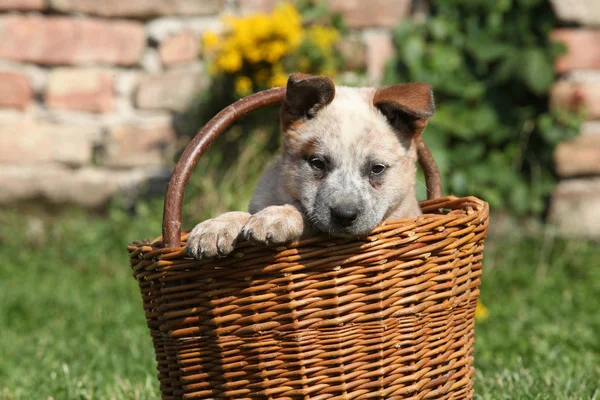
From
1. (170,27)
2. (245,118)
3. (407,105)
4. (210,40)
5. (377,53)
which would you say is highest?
(170,27)

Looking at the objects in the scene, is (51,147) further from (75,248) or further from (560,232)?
(560,232)

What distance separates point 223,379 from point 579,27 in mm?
4486

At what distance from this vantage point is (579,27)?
569 centimetres

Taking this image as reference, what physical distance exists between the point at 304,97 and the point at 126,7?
12.5 ft

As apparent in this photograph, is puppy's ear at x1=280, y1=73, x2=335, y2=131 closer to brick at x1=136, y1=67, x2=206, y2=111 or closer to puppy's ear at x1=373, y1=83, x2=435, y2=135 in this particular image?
puppy's ear at x1=373, y1=83, x2=435, y2=135

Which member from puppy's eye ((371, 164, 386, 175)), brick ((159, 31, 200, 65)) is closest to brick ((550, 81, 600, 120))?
brick ((159, 31, 200, 65))

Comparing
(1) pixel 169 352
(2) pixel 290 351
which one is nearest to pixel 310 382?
(2) pixel 290 351

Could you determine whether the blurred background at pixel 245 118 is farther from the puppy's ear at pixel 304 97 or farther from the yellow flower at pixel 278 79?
the puppy's ear at pixel 304 97

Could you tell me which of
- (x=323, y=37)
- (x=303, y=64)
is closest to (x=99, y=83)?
(x=303, y=64)

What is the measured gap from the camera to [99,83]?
20.4ft

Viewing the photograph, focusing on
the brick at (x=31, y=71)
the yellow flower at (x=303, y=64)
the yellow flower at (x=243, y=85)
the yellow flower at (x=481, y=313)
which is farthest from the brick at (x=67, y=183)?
the yellow flower at (x=481, y=313)

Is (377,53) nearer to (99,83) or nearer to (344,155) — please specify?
(99,83)

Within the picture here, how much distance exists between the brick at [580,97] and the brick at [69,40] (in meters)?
3.43

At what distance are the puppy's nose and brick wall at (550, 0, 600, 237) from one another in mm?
3673
